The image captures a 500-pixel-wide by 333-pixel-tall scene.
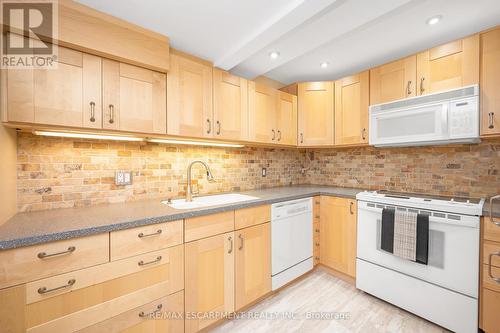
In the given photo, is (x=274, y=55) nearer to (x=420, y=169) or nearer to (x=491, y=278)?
(x=420, y=169)

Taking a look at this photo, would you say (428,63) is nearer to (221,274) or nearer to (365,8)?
(365,8)

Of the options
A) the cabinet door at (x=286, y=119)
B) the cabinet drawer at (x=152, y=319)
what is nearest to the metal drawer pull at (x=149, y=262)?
the cabinet drawer at (x=152, y=319)

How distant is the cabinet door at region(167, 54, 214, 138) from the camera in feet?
5.34

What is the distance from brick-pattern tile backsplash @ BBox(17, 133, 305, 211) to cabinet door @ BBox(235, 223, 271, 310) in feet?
2.45

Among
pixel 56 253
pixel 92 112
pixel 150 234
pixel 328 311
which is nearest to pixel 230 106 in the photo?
pixel 92 112

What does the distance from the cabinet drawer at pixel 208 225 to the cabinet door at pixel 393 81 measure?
2.01 m

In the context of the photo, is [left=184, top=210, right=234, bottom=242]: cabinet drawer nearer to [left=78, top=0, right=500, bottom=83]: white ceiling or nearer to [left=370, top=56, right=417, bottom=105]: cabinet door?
[left=78, top=0, right=500, bottom=83]: white ceiling

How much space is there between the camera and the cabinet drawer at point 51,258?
88 cm

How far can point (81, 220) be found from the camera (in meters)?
1.16

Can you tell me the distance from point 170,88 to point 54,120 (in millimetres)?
773

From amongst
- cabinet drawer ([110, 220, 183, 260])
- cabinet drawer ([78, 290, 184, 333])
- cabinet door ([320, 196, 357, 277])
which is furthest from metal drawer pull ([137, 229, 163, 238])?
cabinet door ([320, 196, 357, 277])

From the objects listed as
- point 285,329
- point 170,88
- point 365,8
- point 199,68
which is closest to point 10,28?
point 170,88

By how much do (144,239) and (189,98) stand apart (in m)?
1.18

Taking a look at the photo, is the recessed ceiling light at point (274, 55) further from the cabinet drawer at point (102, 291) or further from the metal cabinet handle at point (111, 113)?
the cabinet drawer at point (102, 291)
